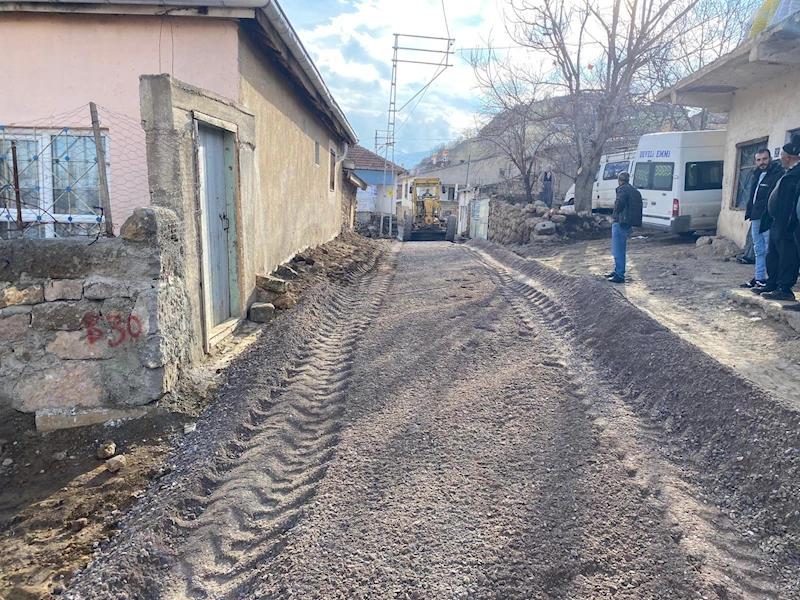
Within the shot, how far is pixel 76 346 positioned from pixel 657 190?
12.9 m

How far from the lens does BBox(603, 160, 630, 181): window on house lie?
1556cm

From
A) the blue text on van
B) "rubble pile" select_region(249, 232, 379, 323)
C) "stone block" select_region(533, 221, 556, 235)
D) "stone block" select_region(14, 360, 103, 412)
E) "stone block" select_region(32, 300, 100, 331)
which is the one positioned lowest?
"stone block" select_region(14, 360, 103, 412)

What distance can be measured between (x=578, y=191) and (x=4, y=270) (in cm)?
1582

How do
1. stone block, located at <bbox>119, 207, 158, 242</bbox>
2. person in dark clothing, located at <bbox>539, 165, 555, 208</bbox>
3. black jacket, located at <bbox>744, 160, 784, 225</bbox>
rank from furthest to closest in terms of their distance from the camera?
person in dark clothing, located at <bbox>539, 165, 555, 208</bbox>
black jacket, located at <bbox>744, 160, 784, 225</bbox>
stone block, located at <bbox>119, 207, 158, 242</bbox>

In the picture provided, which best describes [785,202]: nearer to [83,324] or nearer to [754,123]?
[754,123]

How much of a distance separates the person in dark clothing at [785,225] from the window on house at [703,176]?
6.80 meters

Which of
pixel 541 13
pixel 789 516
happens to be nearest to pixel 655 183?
pixel 541 13

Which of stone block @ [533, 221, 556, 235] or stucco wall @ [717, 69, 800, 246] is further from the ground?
stucco wall @ [717, 69, 800, 246]

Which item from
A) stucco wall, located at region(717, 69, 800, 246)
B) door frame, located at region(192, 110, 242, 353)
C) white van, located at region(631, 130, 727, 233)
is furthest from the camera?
white van, located at region(631, 130, 727, 233)

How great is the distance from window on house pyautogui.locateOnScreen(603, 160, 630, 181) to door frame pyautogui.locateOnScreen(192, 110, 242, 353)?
12.6 m

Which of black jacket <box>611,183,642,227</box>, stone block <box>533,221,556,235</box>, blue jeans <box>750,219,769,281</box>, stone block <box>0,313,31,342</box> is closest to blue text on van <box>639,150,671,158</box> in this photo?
stone block <box>533,221,556,235</box>

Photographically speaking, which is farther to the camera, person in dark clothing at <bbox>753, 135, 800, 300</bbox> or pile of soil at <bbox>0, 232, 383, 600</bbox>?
person in dark clothing at <bbox>753, 135, 800, 300</bbox>

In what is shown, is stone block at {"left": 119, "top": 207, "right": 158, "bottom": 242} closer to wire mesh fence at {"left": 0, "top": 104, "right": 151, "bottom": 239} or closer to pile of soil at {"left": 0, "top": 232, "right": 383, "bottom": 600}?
pile of soil at {"left": 0, "top": 232, "right": 383, "bottom": 600}

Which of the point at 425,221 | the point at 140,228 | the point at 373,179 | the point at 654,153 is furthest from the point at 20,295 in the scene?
the point at 373,179
